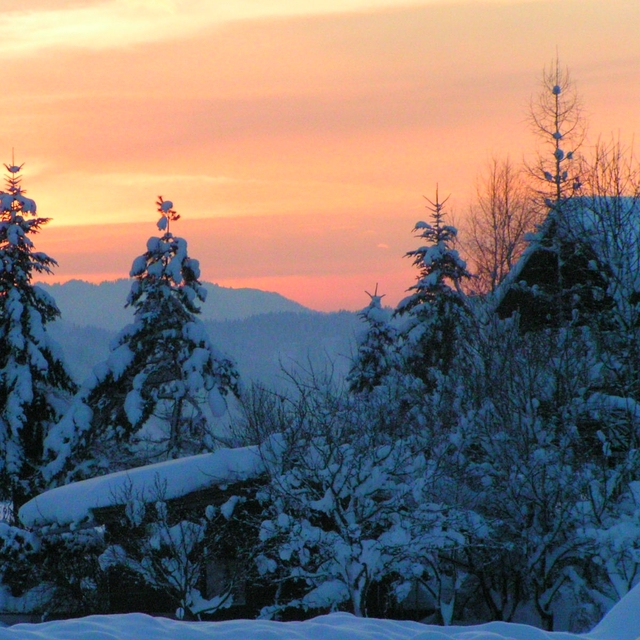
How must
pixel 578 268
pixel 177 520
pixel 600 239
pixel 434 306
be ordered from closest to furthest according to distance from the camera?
pixel 177 520 → pixel 600 239 → pixel 578 268 → pixel 434 306

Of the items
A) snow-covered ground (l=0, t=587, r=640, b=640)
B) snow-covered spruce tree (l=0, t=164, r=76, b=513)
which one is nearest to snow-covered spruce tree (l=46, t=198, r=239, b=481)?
snow-covered spruce tree (l=0, t=164, r=76, b=513)

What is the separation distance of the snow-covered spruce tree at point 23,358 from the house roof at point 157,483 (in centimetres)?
799

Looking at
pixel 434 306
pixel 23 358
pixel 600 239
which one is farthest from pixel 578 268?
pixel 23 358

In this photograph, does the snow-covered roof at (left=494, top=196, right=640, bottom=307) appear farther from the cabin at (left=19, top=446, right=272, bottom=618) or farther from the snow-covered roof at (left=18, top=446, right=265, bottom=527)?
the cabin at (left=19, top=446, right=272, bottom=618)

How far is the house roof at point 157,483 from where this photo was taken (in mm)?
16156

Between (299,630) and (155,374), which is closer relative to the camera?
(299,630)

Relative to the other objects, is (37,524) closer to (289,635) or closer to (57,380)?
(57,380)

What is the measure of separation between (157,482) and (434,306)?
16.2 meters

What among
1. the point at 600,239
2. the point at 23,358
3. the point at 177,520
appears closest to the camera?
the point at 177,520

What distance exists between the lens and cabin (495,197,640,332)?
60.8 feet

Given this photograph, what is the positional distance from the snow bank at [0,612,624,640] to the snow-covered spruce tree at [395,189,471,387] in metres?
20.8

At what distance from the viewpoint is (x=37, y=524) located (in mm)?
17375

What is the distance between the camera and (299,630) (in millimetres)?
8219

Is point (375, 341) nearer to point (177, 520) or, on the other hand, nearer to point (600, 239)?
point (600, 239)
